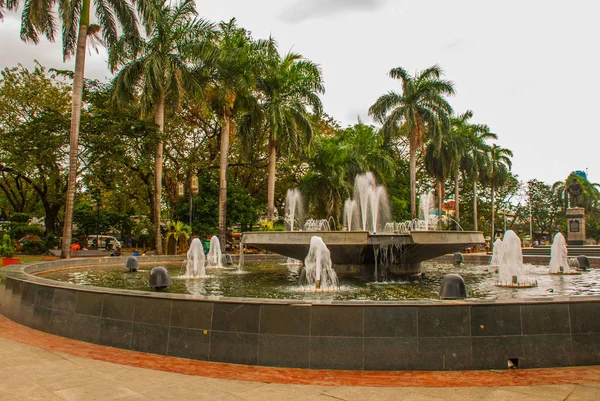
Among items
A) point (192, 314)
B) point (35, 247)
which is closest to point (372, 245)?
point (192, 314)

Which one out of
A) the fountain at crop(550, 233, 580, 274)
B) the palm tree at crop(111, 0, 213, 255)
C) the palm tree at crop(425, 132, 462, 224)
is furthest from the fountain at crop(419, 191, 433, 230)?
the palm tree at crop(111, 0, 213, 255)

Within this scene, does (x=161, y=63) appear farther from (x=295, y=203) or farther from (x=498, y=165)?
(x=498, y=165)

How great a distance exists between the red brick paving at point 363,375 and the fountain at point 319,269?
13.9 feet

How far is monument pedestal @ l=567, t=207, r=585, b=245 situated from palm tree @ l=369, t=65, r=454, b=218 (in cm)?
1175

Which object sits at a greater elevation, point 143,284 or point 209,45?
point 209,45

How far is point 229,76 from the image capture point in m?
24.0

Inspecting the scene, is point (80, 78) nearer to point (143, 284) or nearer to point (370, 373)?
point (143, 284)

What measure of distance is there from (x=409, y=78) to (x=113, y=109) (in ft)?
67.5

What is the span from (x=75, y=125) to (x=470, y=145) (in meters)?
37.2

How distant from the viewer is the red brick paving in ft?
15.5

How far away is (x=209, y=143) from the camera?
1268 inches

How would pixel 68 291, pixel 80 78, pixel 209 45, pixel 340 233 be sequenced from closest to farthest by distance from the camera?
pixel 68 291
pixel 340 233
pixel 80 78
pixel 209 45

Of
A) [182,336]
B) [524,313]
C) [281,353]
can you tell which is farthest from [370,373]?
[182,336]

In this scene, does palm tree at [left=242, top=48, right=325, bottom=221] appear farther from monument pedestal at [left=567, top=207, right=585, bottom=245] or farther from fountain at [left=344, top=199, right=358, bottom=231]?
monument pedestal at [left=567, top=207, right=585, bottom=245]
